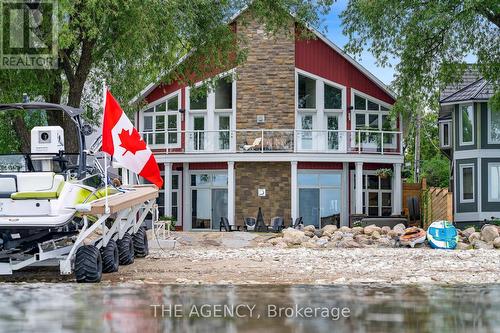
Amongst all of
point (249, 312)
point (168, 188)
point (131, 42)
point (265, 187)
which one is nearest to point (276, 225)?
point (265, 187)

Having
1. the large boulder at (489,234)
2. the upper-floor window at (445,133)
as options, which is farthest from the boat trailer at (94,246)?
the upper-floor window at (445,133)

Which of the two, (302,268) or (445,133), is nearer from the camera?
(302,268)

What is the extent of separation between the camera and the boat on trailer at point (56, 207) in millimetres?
13414

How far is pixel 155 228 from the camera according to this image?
26.2 meters

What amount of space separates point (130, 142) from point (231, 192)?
2258cm

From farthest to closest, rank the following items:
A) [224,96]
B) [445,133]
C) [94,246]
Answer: [445,133] < [224,96] < [94,246]

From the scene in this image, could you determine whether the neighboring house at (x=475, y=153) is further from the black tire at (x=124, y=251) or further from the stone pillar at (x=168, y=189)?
the black tire at (x=124, y=251)

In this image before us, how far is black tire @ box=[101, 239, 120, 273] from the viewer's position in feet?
49.8

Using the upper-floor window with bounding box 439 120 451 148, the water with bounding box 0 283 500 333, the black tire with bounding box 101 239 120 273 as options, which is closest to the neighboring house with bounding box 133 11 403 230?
the upper-floor window with bounding box 439 120 451 148

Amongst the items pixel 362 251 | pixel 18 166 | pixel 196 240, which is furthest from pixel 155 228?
pixel 18 166

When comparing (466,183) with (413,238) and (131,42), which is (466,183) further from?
(131,42)

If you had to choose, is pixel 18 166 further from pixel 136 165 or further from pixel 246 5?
pixel 246 5

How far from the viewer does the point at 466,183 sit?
38281mm

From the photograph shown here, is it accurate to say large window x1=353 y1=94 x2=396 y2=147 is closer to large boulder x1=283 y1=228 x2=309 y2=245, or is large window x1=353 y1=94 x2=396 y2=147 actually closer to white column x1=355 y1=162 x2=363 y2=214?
white column x1=355 y1=162 x2=363 y2=214
